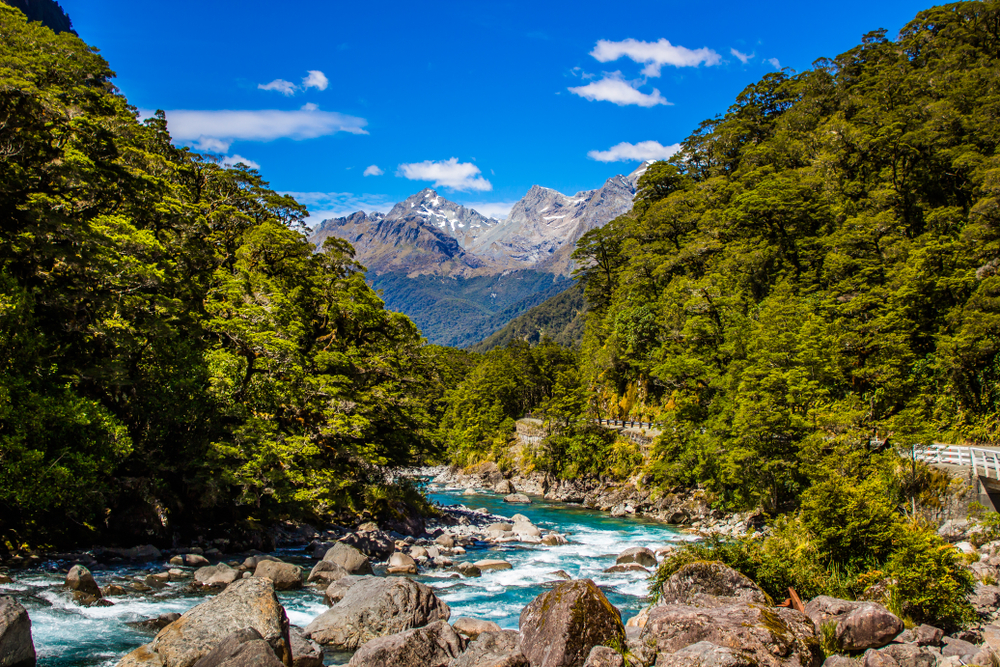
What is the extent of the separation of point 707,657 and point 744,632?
1.40 meters

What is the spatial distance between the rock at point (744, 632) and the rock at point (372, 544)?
55.4 feet

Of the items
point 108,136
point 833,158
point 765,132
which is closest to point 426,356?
point 108,136

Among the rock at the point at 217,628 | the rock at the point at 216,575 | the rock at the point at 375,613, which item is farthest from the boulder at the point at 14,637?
the rock at the point at 216,575

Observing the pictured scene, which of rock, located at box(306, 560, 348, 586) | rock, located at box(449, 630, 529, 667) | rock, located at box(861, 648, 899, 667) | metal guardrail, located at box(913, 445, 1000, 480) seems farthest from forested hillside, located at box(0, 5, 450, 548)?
metal guardrail, located at box(913, 445, 1000, 480)

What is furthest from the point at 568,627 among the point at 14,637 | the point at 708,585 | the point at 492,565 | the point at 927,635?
the point at 492,565

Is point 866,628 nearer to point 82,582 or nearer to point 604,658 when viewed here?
point 604,658

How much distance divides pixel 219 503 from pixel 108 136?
15796mm

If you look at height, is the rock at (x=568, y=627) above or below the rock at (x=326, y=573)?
above

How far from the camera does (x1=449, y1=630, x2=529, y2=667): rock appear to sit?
35.4 feet

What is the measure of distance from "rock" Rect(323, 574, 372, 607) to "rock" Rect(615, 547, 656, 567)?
1263 cm

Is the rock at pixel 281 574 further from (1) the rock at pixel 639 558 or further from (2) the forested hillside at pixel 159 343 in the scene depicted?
(1) the rock at pixel 639 558

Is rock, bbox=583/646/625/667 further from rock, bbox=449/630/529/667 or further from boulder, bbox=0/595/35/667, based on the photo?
boulder, bbox=0/595/35/667

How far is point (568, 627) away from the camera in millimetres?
11172

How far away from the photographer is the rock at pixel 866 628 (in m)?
11.6
